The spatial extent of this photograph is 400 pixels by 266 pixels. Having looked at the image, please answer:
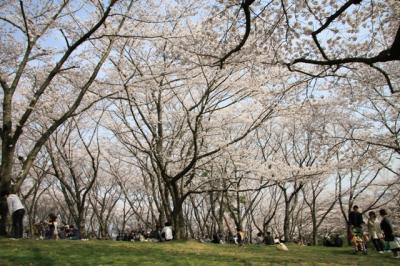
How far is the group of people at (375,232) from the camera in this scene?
12.3 m

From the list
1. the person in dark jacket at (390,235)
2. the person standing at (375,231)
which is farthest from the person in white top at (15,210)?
the person standing at (375,231)

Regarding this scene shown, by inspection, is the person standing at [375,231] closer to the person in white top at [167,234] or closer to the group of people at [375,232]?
the group of people at [375,232]

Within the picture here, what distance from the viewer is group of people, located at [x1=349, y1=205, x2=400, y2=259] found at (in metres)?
12.3

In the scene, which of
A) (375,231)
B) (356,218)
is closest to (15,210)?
(356,218)

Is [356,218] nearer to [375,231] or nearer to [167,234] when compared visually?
[375,231]

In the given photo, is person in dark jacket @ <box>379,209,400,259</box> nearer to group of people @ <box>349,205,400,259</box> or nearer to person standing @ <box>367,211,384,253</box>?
group of people @ <box>349,205,400,259</box>

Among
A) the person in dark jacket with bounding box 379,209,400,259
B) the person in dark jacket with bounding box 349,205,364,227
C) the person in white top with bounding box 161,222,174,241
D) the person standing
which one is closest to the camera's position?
the person in dark jacket with bounding box 379,209,400,259

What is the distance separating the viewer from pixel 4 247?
951 centimetres

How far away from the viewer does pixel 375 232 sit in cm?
1442

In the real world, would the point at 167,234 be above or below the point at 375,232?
above

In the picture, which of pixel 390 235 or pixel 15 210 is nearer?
pixel 15 210

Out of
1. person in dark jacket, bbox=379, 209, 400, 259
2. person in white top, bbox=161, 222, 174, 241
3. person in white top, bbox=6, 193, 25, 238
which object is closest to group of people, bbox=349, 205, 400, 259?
person in dark jacket, bbox=379, 209, 400, 259

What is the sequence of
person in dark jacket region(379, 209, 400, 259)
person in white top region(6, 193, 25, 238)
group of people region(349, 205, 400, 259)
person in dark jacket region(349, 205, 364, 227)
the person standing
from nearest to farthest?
person in white top region(6, 193, 25, 238), person in dark jacket region(379, 209, 400, 259), group of people region(349, 205, 400, 259), person in dark jacket region(349, 205, 364, 227), the person standing

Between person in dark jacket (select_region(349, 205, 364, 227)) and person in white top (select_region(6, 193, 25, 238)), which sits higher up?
person in white top (select_region(6, 193, 25, 238))
